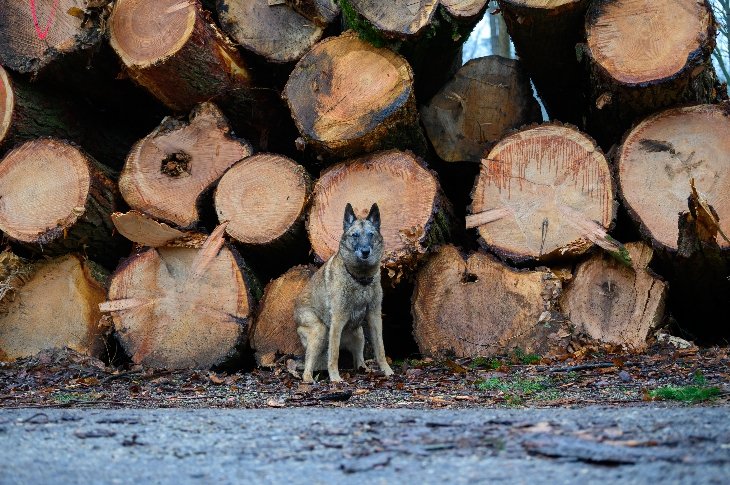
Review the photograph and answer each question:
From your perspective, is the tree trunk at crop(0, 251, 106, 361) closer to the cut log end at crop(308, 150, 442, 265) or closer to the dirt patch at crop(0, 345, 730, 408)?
the dirt patch at crop(0, 345, 730, 408)

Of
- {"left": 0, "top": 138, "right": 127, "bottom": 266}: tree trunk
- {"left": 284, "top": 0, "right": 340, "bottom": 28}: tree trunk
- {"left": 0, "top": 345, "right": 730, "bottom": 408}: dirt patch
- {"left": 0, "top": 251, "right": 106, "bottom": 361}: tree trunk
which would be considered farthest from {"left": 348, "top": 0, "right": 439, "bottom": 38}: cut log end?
{"left": 0, "top": 251, "right": 106, "bottom": 361}: tree trunk

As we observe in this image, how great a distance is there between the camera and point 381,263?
6.81 m

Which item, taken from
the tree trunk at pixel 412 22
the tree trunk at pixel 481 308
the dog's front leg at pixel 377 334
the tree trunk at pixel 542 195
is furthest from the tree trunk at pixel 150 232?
the tree trunk at pixel 542 195

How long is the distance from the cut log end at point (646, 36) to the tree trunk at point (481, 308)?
5.94ft

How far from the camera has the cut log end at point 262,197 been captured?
7004 millimetres

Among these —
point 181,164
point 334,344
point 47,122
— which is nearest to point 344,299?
point 334,344

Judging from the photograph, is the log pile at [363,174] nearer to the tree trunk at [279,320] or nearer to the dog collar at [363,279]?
the tree trunk at [279,320]

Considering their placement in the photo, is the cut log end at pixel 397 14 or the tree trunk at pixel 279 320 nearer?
the cut log end at pixel 397 14

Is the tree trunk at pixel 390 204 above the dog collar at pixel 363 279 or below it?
above

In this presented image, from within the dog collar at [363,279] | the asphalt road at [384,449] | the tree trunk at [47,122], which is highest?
the tree trunk at [47,122]

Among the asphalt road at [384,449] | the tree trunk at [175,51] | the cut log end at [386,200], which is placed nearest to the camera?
the asphalt road at [384,449]

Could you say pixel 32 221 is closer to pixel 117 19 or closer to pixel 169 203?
pixel 169 203

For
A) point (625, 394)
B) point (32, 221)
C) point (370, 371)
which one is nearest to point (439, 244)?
point (370, 371)

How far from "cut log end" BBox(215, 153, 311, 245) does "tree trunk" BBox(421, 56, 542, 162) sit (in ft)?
4.79
